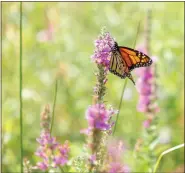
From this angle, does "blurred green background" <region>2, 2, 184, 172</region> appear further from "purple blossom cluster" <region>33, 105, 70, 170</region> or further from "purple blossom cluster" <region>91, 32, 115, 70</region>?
"purple blossom cluster" <region>91, 32, 115, 70</region>

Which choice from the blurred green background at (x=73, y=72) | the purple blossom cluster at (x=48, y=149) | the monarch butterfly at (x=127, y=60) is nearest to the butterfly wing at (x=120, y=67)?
the monarch butterfly at (x=127, y=60)

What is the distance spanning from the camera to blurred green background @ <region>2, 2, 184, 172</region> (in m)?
4.64

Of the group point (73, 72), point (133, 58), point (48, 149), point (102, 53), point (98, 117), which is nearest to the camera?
point (98, 117)

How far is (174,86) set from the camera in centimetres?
495

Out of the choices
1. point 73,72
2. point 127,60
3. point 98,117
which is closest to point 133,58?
point 127,60

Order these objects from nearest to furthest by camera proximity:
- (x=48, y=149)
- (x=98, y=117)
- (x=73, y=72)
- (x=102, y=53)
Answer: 1. (x=98, y=117)
2. (x=102, y=53)
3. (x=48, y=149)
4. (x=73, y=72)

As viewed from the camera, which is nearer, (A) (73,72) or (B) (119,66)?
(B) (119,66)

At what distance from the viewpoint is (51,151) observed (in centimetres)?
253

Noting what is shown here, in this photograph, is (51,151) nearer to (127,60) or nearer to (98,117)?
(127,60)

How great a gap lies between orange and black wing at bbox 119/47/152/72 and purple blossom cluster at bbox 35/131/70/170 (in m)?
0.55

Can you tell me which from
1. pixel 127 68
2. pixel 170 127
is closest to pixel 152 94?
pixel 127 68

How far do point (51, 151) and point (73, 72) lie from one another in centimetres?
282

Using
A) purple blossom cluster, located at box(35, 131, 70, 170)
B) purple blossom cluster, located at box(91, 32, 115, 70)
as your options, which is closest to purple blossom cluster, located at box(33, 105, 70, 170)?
purple blossom cluster, located at box(35, 131, 70, 170)

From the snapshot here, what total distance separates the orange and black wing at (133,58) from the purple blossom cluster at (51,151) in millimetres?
547
